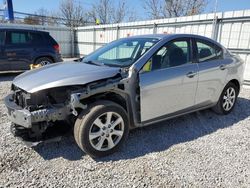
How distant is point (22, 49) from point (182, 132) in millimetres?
6725

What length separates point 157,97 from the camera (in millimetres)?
3342

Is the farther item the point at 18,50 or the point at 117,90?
the point at 18,50

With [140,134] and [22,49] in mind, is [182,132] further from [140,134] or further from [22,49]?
[22,49]

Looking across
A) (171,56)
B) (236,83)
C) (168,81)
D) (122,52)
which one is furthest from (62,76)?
(236,83)

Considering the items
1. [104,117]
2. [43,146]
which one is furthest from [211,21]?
[43,146]

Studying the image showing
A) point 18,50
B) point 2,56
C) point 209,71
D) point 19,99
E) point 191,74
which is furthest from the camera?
point 18,50

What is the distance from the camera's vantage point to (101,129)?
297 centimetres

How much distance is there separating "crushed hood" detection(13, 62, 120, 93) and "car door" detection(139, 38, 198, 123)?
528 millimetres

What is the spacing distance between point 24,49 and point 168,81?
655 centimetres

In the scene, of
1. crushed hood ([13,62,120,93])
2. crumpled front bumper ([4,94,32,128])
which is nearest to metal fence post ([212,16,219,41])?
crushed hood ([13,62,120,93])

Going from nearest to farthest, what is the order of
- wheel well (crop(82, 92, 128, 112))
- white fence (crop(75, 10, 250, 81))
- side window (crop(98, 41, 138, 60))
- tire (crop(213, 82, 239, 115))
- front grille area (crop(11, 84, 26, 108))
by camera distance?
front grille area (crop(11, 84, 26, 108)) < wheel well (crop(82, 92, 128, 112)) < side window (crop(98, 41, 138, 60)) < tire (crop(213, 82, 239, 115)) < white fence (crop(75, 10, 250, 81))

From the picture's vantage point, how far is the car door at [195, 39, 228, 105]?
3949 millimetres

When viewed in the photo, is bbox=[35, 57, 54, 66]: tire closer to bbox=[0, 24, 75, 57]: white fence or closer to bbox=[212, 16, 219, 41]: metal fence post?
bbox=[212, 16, 219, 41]: metal fence post

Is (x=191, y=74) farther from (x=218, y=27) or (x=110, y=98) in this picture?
(x=218, y=27)
